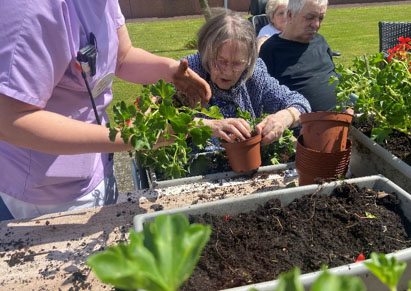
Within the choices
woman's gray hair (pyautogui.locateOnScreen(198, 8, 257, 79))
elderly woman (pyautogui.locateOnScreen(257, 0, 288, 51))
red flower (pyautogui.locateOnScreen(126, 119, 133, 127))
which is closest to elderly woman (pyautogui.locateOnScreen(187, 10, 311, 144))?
woman's gray hair (pyautogui.locateOnScreen(198, 8, 257, 79))

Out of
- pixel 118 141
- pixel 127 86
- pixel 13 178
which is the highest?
pixel 118 141

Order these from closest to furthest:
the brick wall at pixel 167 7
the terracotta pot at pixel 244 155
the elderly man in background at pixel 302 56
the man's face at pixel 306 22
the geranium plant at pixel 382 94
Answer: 1. the geranium plant at pixel 382 94
2. the terracotta pot at pixel 244 155
3. the elderly man in background at pixel 302 56
4. the man's face at pixel 306 22
5. the brick wall at pixel 167 7

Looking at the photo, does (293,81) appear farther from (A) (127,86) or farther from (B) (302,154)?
(A) (127,86)

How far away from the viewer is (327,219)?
44.9 inches

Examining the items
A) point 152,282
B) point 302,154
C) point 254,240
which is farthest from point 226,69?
point 152,282

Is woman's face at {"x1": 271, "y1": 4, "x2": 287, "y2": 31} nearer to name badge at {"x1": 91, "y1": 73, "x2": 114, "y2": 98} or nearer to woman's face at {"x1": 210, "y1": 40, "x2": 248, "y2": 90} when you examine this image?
woman's face at {"x1": 210, "y1": 40, "x2": 248, "y2": 90}

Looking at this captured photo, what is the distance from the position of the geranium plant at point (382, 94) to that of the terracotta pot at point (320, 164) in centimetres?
17

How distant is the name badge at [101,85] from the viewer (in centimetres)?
147

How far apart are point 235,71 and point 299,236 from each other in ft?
4.55

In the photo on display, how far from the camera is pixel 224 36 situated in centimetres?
232

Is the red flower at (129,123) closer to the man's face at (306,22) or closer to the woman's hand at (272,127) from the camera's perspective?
the woman's hand at (272,127)

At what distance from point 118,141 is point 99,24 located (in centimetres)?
43

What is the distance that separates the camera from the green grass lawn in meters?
8.50

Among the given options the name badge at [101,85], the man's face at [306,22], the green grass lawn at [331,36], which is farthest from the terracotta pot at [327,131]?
the green grass lawn at [331,36]
